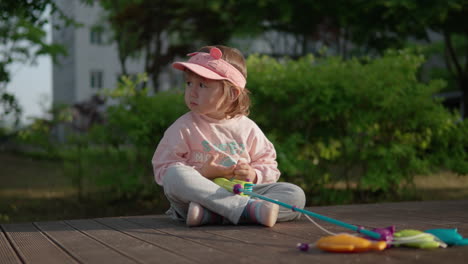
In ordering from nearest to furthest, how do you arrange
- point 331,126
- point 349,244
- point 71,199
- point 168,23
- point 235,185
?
point 349,244 < point 235,185 < point 331,126 < point 71,199 < point 168,23

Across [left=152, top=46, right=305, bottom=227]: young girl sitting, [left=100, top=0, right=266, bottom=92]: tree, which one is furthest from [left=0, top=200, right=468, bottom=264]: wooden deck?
[left=100, top=0, right=266, bottom=92]: tree

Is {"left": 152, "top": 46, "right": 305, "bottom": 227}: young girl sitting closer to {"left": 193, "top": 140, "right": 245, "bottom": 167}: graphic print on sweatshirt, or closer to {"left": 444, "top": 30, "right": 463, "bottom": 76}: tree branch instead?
{"left": 193, "top": 140, "right": 245, "bottom": 167}: graphic print on sweatshirt

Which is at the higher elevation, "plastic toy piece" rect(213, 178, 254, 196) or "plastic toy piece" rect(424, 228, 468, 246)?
"plastic toy piece" rect(213, 178, 254, 196)

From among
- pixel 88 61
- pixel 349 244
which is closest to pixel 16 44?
pixel 349 244

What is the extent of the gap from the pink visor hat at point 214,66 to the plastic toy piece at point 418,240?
1.40 meters

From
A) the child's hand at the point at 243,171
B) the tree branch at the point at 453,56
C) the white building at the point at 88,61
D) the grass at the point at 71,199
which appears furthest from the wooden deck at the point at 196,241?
the white building at the point at 88,61

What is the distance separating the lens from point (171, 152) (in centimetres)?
313

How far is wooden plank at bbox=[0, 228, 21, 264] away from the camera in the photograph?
→ 2119mm

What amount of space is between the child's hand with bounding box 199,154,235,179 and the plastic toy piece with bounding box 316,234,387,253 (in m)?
1.03

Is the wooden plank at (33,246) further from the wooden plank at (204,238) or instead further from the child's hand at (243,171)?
the child's hand at (243,171)

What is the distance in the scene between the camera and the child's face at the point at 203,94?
3.13 m

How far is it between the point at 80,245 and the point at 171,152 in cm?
88

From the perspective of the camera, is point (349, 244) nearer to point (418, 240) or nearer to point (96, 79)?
point (418, 240)

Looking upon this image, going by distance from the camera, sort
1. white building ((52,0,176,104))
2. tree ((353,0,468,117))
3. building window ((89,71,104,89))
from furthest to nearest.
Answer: building window ((89,71,104,89)), white building ((52,0,176,104)), tree ((353,0,468,117))
